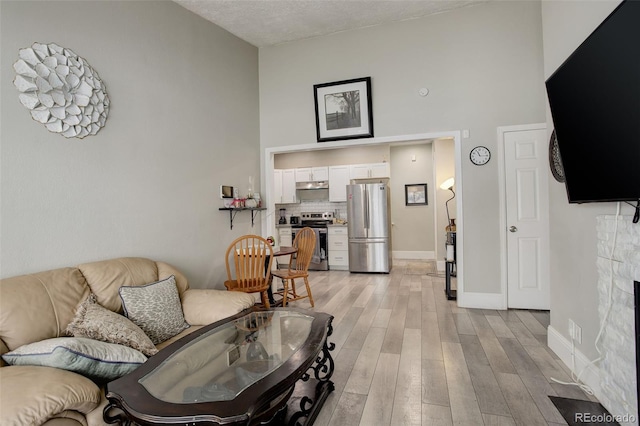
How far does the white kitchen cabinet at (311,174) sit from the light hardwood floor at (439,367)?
362 cm

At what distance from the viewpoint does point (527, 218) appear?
12.2 ft

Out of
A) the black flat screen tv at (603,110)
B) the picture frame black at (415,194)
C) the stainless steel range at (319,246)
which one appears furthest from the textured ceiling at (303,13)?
the picture frame black at (415,194)

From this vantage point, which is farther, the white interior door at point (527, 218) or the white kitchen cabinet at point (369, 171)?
the white kitchen cabinet at point (369, 171)

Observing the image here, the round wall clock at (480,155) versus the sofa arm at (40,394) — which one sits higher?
the round wall clock at (480,155)

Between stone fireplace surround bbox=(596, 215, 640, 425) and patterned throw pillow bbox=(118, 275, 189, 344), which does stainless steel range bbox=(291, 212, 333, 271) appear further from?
stone fireplace surround bbox=(596, 215, 640, 425)

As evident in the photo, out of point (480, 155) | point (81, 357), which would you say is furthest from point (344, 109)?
point (81, 357)

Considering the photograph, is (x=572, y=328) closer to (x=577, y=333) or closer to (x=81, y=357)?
(x=577, y=333)

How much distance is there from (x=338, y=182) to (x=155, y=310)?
537 cm

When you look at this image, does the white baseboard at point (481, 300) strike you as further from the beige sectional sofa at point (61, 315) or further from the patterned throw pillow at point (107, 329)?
the patterned throw pillow at point (107, 329)

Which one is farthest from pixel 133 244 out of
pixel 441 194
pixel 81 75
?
pixel 441 194

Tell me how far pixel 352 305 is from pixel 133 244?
8.73 ft

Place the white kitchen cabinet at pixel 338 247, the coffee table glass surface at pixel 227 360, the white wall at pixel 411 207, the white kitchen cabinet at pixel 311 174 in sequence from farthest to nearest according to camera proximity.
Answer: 1. the white wall at pixel 411 207
2. the white kitchen cabinet at pixel 311 174
3. the white kitchen cabinet at pixel 338 247
4. the coffee table glass surface at pixel 227 360

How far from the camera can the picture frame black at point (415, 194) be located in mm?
7859

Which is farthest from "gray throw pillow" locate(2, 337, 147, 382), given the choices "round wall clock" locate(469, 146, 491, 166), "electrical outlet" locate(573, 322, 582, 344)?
"round wall clock" locate(469, 146, 491, 166)
